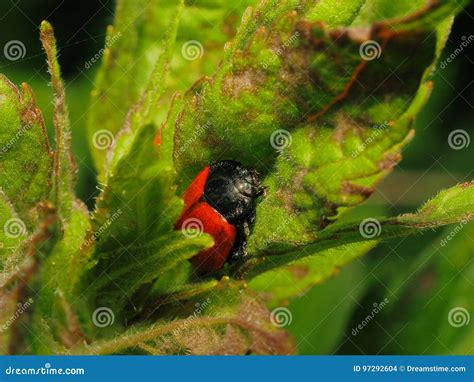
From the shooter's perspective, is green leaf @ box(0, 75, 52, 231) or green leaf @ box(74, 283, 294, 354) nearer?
green leaf @ box(74, 283, 294, 354)

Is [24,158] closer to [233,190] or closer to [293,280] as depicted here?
[233,190]

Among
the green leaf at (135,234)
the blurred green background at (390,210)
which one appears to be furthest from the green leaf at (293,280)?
the green leaf at (135,234)

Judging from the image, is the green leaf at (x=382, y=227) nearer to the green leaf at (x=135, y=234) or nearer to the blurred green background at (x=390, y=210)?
the green leaf at (x=135, y=234)

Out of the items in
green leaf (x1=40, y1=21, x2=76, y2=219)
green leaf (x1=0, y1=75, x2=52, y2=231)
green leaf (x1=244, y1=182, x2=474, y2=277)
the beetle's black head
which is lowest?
green leaf (x1=0, y1=75, x2=52, y2=231)

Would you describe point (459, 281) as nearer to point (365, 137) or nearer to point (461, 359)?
point (461, 359)

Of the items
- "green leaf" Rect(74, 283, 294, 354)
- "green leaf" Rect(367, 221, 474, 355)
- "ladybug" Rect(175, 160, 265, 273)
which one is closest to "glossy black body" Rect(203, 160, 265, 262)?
"ladybug" Rect(175, 160, 265, 273)

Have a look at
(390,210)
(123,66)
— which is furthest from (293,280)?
(123,66)

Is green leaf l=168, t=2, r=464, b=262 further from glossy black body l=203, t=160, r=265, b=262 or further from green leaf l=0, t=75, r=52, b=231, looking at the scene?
green leaf l=0, t=75, r=52, b=231

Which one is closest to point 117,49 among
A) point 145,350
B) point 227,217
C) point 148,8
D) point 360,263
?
point 148,8
